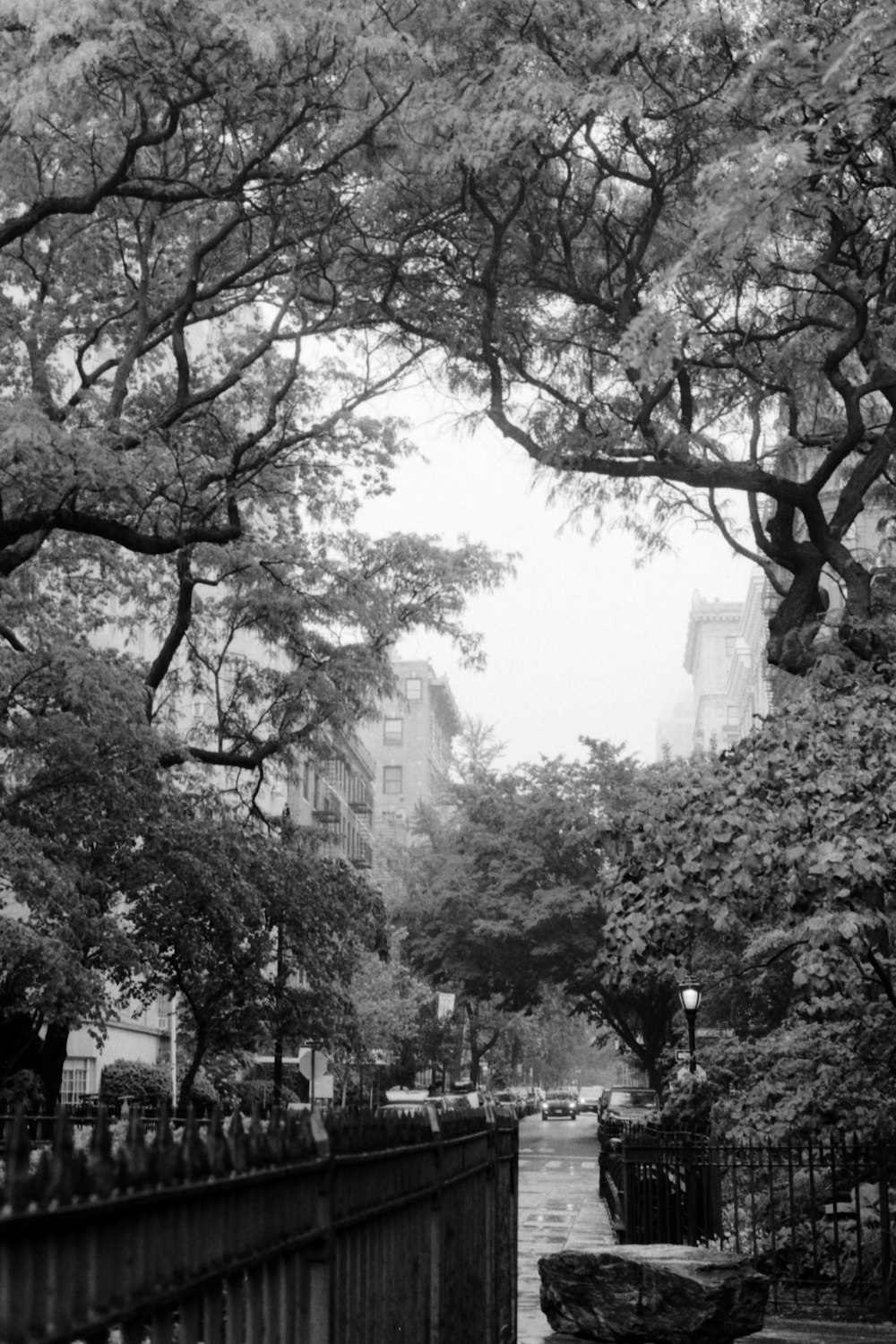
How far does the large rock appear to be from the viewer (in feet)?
36.4

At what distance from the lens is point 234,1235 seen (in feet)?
10.2

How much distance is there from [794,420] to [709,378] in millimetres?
1203

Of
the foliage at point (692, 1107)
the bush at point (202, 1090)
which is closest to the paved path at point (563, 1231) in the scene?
the foliage at point (692, 1107)

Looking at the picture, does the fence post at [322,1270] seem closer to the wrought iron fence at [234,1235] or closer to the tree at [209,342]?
the wrought iron fence at [234,1235]

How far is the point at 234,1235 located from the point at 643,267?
1650 centimetres

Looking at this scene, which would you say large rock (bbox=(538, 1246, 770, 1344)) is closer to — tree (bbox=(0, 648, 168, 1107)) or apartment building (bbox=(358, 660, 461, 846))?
tree (bbox=(0, 648, 168, 1107))

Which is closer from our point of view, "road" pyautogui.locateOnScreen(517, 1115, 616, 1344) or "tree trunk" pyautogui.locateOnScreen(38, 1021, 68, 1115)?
"road" pyautogui.locateOnScreen(517, 1115, 616, 1344)

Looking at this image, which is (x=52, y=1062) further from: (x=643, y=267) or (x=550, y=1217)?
(x=643, y=267)

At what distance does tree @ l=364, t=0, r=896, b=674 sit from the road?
714 centimetres

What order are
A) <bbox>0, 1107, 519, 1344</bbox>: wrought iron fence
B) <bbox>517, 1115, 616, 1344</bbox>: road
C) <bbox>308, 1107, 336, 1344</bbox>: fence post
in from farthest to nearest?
<bbox>517, 1115, 616, 1344</bbox>: road, <bbox>308, 1107, 336, 1344</bbox>: fence post, <bbox>0, 1107, 519, 1344</bbox>: wrought iron fence

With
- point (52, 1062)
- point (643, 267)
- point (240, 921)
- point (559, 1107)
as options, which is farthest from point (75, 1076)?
point (559, 1107)

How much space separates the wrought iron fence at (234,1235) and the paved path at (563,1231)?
621 cm

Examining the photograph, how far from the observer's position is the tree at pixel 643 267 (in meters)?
14.9

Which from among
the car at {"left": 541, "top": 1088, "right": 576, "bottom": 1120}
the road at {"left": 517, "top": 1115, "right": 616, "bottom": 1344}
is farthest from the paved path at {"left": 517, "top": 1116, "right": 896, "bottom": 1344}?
the car at {"left": 541, "top": 1088, "right": 576, "bottom": 1120}
